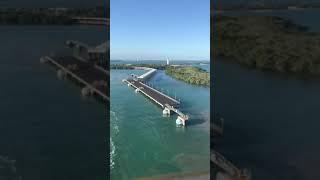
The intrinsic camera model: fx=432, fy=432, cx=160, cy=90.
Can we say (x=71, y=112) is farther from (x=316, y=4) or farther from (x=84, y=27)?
(x=316, y=4)

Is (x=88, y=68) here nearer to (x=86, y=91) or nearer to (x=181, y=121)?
(x=86, y=91)

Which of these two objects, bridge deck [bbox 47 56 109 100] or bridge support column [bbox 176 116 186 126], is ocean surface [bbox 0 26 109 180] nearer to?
bridge deck [bbox 47 56 109 100]

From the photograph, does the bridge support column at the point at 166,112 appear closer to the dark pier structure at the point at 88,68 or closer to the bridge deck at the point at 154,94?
the bridge deck at the point at 154,94

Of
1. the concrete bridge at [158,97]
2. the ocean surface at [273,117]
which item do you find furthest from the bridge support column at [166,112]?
the ocean surface at [273,117]

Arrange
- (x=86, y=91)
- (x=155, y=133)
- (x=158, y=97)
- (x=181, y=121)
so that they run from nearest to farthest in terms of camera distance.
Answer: (x=86, y=91)
(x=181, y=121)
(x=155, y=133)
(x=158, y=97)

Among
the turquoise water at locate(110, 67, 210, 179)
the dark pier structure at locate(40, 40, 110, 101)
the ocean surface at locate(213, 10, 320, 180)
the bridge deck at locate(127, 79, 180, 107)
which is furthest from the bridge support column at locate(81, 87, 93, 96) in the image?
the bridge deck at locate(127, 79, 180, 107)

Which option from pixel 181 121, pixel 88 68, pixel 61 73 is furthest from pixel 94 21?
pixel 181 121
